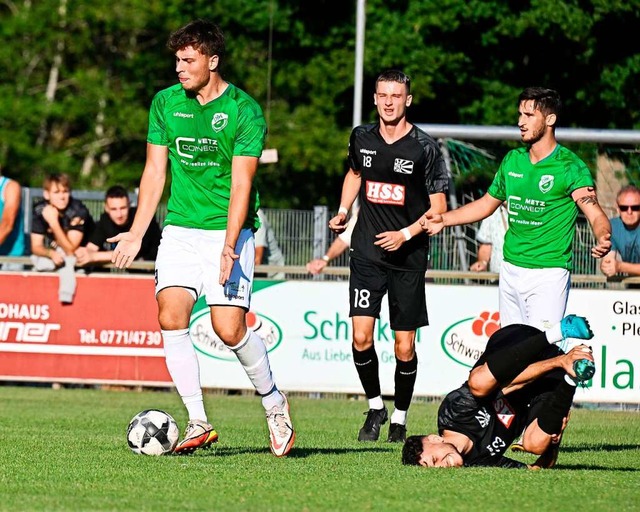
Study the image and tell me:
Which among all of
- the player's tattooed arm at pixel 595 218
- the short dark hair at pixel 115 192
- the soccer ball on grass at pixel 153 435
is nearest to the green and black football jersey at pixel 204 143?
the soccer ball on grass at pixel 153 435

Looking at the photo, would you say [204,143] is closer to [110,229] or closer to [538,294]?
[538,294]

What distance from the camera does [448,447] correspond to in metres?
8.84

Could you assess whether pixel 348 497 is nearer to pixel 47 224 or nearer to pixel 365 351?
pixel 365 351

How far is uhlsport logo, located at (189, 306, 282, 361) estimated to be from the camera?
628 inches

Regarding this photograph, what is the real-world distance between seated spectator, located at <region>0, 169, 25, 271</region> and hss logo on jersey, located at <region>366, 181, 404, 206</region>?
6.13 metres

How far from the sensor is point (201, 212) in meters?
9.30

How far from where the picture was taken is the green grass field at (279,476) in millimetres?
7262

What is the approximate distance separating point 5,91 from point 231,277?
3218 cm

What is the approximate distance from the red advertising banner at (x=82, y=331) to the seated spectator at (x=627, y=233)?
4.98 meters

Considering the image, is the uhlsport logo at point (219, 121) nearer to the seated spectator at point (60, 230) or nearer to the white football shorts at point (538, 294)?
the white football shorts at point (538, 294)

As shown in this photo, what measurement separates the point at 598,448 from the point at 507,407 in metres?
2.25

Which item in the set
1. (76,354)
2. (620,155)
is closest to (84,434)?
(76,354)

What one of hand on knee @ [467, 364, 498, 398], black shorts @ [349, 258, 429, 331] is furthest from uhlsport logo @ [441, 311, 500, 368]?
hand on knee @ [467, 364, 498, 398]

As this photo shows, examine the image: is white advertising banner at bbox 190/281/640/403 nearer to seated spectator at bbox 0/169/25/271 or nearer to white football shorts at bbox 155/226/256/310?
seated spectator at bbox 0/169/25/271
